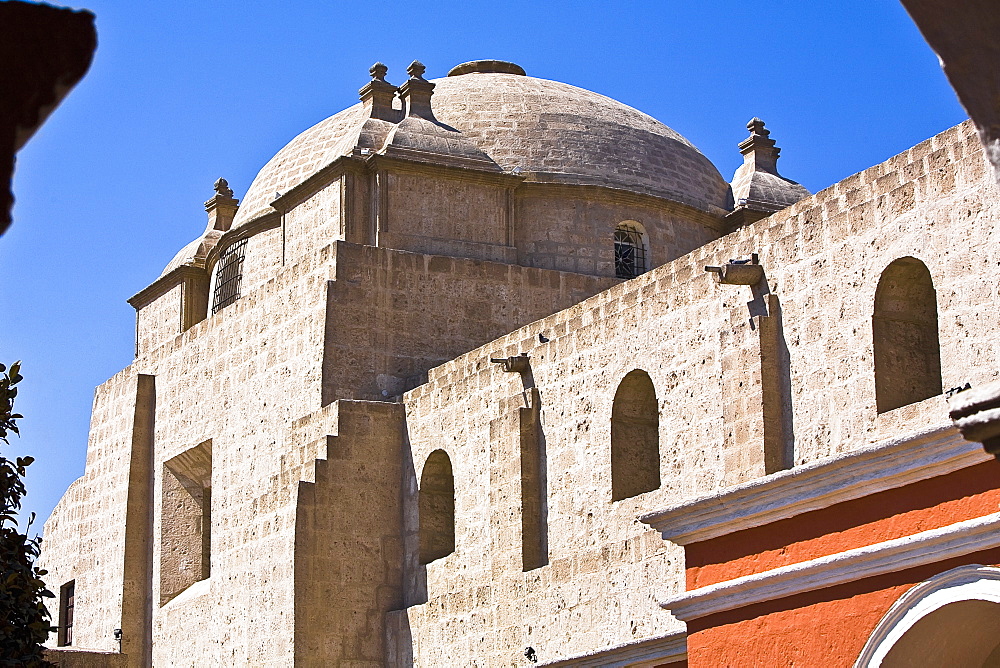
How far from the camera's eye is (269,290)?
18.4m

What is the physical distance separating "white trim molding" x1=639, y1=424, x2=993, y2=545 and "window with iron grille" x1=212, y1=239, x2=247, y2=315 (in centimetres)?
1176

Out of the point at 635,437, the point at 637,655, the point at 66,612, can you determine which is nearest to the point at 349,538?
the point at 635,437

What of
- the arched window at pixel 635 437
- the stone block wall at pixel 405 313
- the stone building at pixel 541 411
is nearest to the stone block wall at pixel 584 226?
the stone building at pixel 541 411

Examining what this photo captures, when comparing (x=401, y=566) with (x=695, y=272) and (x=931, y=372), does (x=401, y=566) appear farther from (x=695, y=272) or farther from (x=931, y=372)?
(x=931, y=372)

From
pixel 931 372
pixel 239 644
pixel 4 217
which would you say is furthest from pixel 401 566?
pixel 4 217

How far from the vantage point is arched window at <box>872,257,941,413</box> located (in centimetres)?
1151

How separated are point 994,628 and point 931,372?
376cm

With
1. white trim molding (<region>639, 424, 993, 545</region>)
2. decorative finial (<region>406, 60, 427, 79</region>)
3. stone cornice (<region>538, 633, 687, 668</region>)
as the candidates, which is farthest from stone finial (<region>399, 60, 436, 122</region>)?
white trim molding (<region>639, 424, 993, 545</region>)

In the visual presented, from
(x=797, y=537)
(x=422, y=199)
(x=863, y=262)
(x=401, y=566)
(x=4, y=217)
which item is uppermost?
(x=422, y=199)

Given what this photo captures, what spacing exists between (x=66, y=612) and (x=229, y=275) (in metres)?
5.11

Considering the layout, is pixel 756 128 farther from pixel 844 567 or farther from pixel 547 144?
pixel 844 567

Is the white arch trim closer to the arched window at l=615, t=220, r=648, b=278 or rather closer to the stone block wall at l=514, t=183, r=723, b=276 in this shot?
the stone block wall at l=514, t=183, r=723, b=276

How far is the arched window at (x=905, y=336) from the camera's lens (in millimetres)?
11508

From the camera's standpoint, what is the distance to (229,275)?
20859mm
